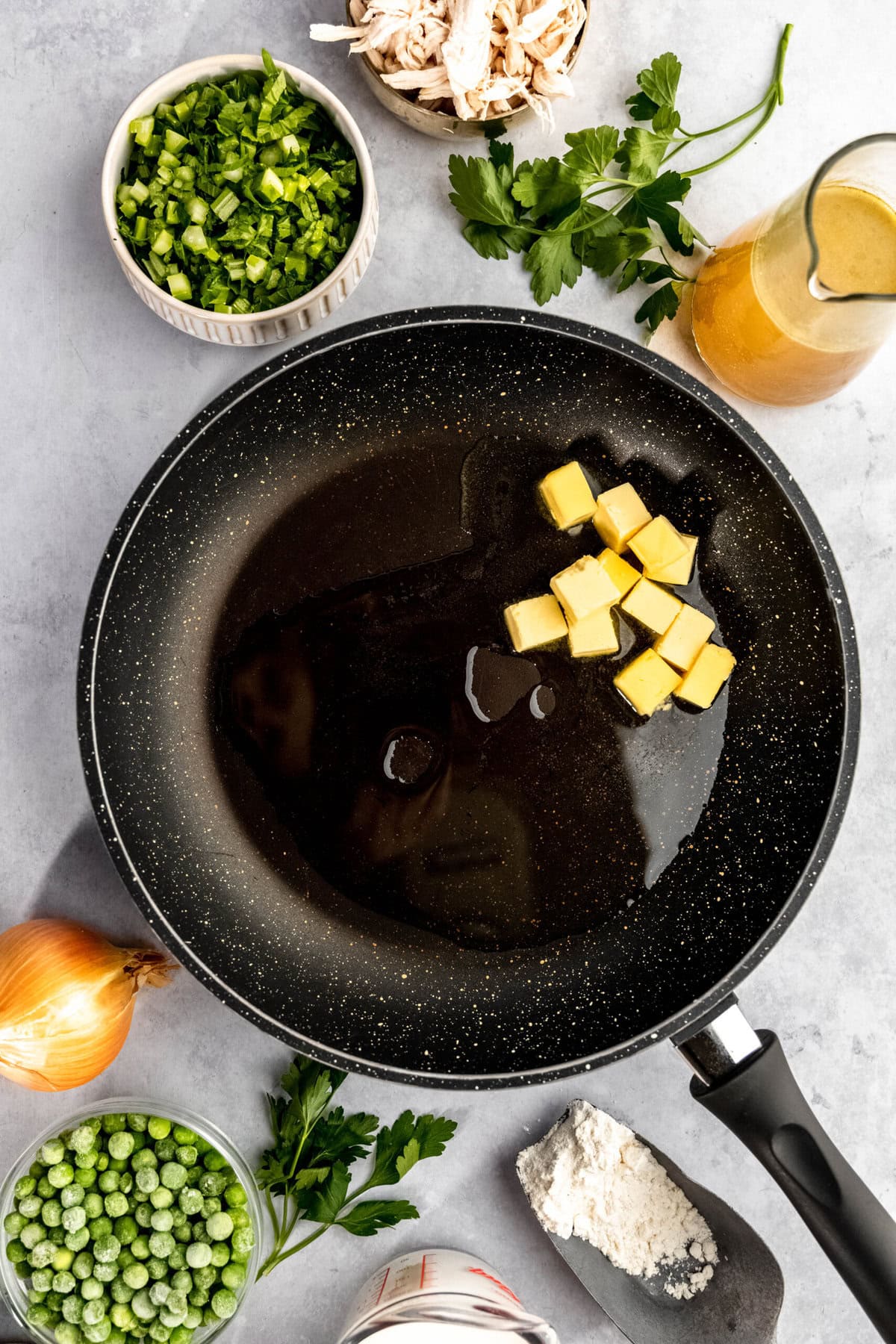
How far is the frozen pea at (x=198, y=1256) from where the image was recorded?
3.12ft

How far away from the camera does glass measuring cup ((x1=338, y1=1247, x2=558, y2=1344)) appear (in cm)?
92

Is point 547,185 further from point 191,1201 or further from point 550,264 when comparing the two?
point 191,1201

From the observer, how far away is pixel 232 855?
1.02m

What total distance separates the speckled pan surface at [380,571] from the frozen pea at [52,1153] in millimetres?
246

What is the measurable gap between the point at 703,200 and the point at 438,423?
1.29 ft

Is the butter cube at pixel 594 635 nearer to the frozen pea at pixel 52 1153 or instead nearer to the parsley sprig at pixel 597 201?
the parsley sprig at pixel 597 201

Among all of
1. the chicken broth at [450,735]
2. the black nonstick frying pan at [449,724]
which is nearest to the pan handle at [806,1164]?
the black nonstick frying pan at [449,724]

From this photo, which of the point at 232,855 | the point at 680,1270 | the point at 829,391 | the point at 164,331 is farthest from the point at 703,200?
the point at 680,1270

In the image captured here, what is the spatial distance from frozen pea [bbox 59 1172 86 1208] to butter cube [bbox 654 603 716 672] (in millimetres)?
824

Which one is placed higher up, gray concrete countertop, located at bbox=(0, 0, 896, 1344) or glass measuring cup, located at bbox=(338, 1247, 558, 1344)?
gray concrete countertop, located at bbox=(0, 0, 896, 1344)

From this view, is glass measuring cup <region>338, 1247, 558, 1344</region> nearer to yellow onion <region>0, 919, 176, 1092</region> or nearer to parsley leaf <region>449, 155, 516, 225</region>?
yellow onion <region>0, 919, 176, 1092</region>

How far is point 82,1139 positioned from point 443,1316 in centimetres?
41

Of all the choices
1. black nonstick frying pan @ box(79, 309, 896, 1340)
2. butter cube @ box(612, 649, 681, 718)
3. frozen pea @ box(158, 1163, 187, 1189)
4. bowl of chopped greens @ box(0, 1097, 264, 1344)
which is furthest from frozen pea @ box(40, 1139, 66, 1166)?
butter cube @ box(612, 649, 681, 718)

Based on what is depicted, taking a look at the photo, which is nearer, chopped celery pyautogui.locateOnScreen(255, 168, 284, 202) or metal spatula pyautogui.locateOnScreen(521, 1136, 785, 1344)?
chopped celery pyautogui.locateOnScreen(255, 168, 284, 202)
